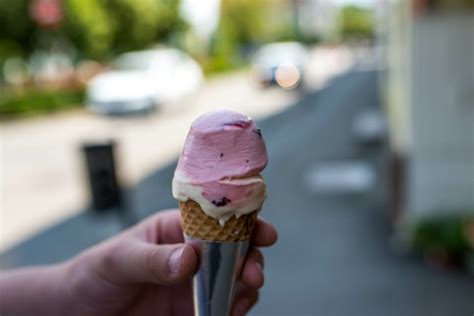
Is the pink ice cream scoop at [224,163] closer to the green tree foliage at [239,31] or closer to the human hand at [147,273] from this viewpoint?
the human hand at [147,273]

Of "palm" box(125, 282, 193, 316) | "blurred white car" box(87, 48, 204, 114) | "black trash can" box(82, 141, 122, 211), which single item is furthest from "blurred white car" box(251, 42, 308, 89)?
"palm" box(125, 282, 193, 316)

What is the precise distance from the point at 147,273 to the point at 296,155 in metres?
9.86

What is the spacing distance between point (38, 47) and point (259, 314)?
1818cm

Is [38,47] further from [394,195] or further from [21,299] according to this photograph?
[21,299]

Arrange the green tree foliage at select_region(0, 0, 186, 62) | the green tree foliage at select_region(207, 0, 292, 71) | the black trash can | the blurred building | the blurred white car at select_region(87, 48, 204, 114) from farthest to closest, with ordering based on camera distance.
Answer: the green tree foliage at select_region(207, 0, 292, 71)
the green tree foliage at select_region(0, 0, 186, 62)
the blurred white car at select_region(87, 48, 204, 114)
the blurred building
the black trash can

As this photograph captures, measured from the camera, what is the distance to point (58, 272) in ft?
5.39

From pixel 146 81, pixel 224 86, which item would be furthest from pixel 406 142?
pixel 224 86

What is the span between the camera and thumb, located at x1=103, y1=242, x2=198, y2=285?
4.09 ft

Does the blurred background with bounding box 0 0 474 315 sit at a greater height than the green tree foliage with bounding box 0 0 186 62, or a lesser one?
lesser

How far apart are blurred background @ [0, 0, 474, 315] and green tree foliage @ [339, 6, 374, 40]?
62.1 metres

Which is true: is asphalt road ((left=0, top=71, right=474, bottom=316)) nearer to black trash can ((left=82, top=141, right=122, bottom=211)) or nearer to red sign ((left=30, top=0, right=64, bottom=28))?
black trash can ((left=82, top=141, right=122, bottom=211))

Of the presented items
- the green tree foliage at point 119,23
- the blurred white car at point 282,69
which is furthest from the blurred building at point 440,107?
the green tree foliage at point 119,23

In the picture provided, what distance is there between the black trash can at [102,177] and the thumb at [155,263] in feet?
12.7

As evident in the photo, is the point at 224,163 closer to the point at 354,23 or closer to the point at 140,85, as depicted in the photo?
the point at 140,85
